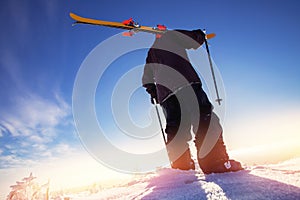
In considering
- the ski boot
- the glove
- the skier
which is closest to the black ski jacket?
the skier

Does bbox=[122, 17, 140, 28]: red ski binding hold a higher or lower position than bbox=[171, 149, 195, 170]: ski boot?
higher

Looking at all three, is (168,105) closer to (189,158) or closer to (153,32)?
(189,158)

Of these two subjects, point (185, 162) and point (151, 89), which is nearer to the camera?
point (185, 162)

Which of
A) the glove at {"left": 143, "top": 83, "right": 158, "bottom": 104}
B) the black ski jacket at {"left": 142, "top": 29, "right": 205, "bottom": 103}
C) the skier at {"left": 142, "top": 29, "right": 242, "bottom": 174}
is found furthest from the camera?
the glove at {"left": 143, "top": 83, "right": 158, "bottom": 104}

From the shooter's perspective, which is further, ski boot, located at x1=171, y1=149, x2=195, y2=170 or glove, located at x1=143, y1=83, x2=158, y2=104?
glove, located at x1=143, y1=83, x2=158, y2=104

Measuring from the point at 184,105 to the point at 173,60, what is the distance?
89 cm

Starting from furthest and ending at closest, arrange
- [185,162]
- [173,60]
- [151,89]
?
[151,89], [173,60], [185,162]

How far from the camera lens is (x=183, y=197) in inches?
63.7

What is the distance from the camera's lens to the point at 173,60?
3713 millimetres

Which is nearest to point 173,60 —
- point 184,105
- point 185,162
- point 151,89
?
point 184,105

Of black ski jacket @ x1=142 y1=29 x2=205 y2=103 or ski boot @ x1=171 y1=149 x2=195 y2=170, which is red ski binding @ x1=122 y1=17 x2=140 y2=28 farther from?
ski boot @ x1=171 y1=149 x2=195 y2=170

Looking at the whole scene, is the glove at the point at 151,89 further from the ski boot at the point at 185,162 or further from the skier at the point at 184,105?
the ski boot at the point at 185,162

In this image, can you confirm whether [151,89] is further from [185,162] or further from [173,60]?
[185,162]

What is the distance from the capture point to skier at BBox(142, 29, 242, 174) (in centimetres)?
293
